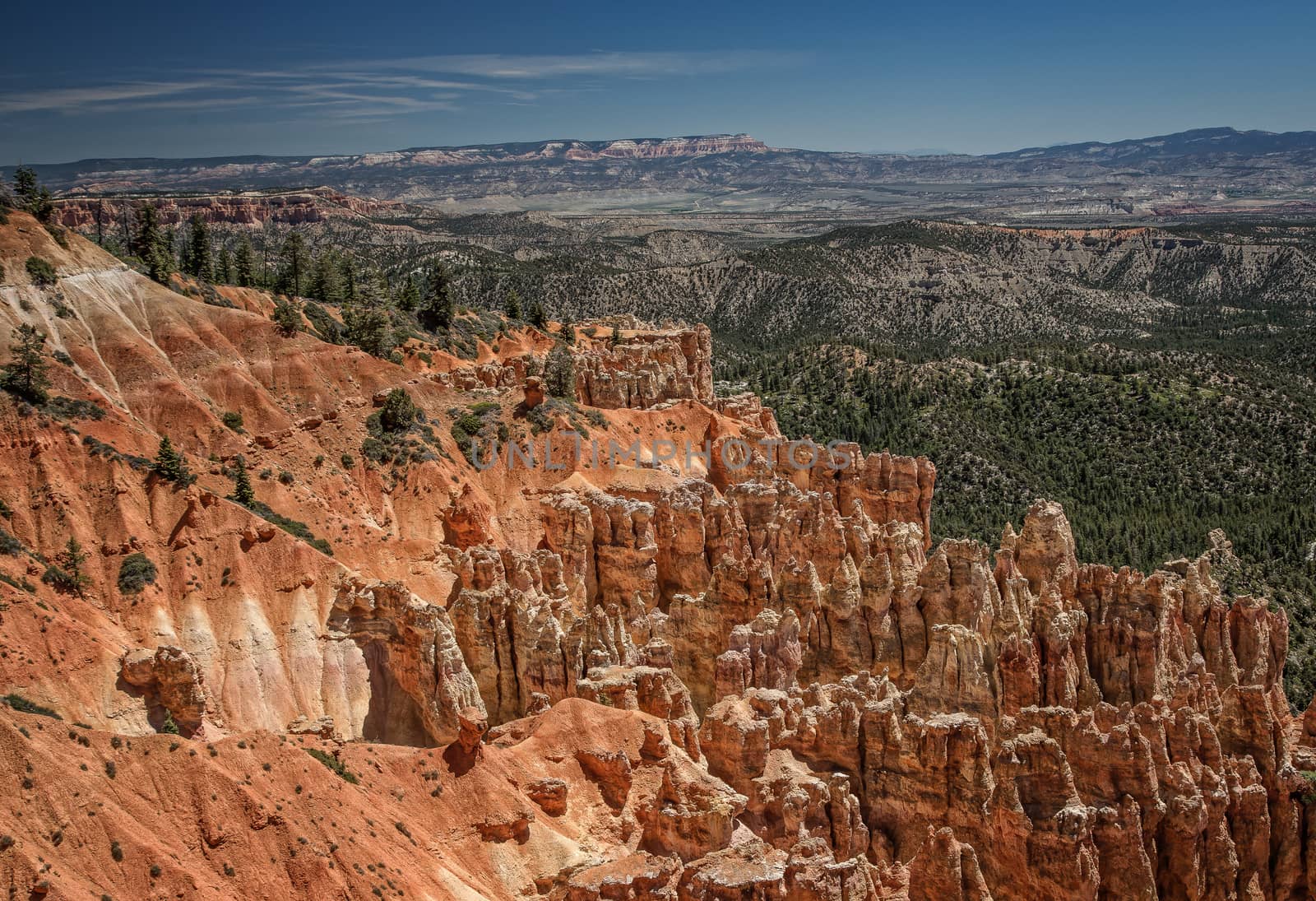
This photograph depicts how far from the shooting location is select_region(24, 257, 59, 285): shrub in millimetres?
57438

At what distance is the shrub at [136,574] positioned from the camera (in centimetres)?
4566

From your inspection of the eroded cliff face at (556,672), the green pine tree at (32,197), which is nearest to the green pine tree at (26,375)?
the eroded cliff face at (556,672)

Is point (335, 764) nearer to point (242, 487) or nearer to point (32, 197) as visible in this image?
point (242, 487)

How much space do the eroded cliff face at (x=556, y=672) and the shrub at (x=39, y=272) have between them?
0.61 m

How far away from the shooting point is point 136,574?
1816 inches

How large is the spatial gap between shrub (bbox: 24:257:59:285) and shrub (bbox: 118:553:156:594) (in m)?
19.4

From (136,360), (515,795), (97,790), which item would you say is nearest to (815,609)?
(515,795)

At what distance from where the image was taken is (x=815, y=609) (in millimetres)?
51188

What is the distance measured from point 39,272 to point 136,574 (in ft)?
68.8

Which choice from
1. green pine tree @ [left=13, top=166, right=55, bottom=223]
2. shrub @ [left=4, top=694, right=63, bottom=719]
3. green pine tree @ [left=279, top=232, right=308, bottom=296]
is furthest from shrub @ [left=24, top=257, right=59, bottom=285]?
green pine tree @ [left=279, top=232, right=308, bottom=296]

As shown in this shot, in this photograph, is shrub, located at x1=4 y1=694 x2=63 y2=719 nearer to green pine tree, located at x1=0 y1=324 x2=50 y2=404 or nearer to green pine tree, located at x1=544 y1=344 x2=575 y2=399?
green pine tree, located at x1=0 y1=324 x2=50 y2=404

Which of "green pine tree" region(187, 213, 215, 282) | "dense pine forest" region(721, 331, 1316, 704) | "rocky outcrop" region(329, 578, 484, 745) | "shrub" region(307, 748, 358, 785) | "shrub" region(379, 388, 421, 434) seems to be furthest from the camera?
"green pine tree" region(187, 213, 215, 282)

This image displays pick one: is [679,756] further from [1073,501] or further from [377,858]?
[1073,501]

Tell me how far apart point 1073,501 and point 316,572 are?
7516 cm
